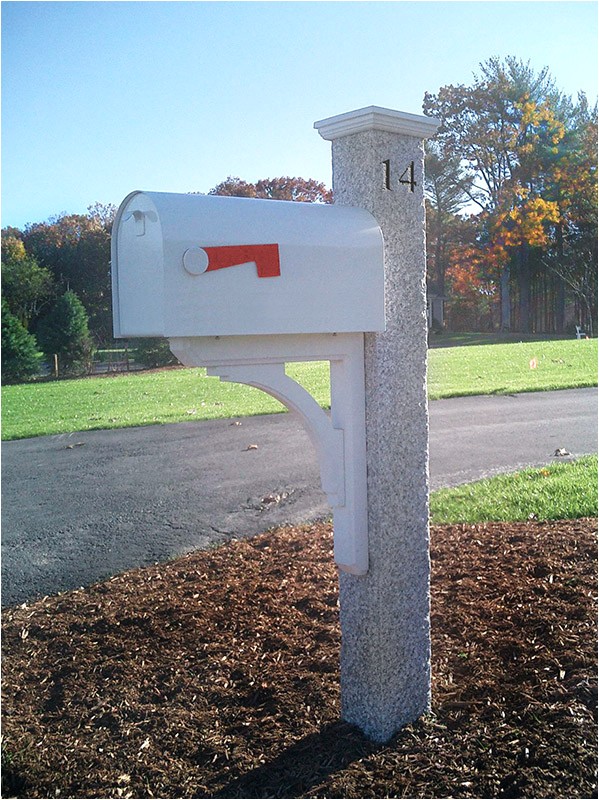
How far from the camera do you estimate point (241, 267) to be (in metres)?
2.28

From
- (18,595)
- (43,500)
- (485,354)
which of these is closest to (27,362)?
(485,354)

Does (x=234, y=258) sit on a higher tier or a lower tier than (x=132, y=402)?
Result: higher

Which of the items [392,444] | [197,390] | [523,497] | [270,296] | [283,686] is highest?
[270,296]

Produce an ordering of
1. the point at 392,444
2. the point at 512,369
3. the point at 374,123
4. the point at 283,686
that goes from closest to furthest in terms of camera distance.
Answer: the point at 374,123 → the point at 392,444 → the point at 283,686 → the point at 512,369

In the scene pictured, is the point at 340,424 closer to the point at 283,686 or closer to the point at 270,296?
the point at 270,296

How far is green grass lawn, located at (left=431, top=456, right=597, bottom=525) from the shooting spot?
5.27m

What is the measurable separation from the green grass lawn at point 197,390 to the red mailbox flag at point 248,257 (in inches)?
295

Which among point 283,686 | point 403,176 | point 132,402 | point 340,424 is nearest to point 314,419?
point 340,424

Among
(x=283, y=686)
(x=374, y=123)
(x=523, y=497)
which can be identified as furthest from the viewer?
(x=523, y=497)

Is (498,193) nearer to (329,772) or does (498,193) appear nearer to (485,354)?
(485,354)

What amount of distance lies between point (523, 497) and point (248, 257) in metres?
3.95

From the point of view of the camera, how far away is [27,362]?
16359mm

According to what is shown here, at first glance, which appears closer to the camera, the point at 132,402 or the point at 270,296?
the point at 270,296

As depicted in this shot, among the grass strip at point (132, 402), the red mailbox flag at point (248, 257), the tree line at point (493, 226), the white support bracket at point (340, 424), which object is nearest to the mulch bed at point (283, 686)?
the white support bracket at point (340, 424)
